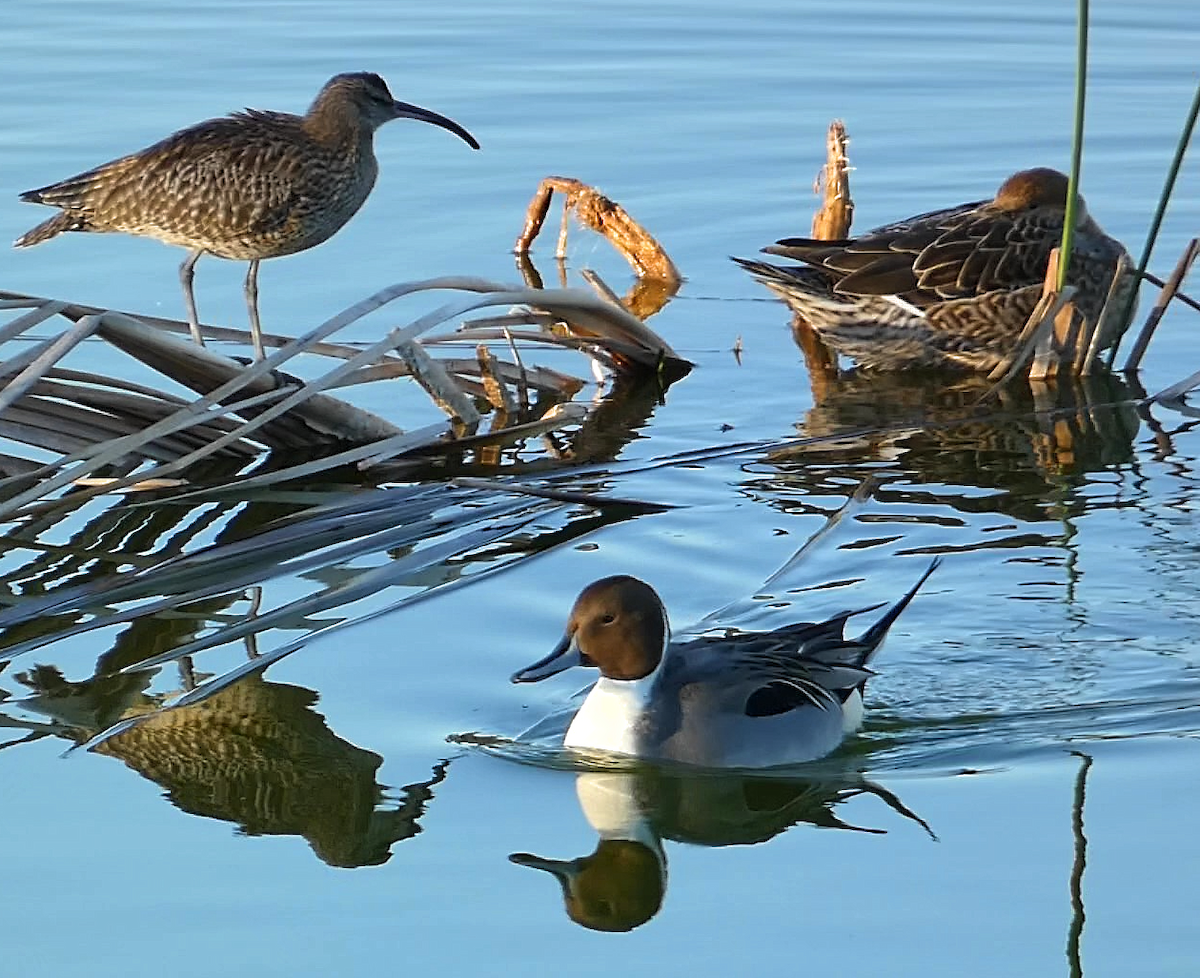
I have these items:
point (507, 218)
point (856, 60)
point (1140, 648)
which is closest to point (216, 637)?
point (1140, 648)

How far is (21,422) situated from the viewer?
7.70 meters

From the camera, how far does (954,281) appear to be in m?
9.88

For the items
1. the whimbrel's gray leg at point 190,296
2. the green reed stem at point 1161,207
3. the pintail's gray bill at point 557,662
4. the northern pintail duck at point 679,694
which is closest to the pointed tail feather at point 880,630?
the northern pintail duck at point 679,694

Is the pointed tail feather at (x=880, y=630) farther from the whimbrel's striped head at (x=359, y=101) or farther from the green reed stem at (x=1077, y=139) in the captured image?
the whimbrel's striped head at (x=359, y=101)

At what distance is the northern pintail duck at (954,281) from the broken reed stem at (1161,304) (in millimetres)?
206

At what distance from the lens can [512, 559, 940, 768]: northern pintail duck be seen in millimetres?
Answer: 6012

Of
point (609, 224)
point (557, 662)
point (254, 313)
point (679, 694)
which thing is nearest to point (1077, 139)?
point (679, 694)

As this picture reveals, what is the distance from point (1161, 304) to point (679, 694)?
13.6ft

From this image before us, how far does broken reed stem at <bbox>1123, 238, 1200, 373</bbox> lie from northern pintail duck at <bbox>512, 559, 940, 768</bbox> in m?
3.74

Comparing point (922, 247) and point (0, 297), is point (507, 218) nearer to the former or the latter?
point (922, 247)

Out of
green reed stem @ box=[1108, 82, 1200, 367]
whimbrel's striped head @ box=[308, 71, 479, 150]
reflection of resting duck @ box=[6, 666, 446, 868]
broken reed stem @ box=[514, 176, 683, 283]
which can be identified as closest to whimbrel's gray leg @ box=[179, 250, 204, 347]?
whimbrel's striped head @ box=[308, 71, 479, 150]

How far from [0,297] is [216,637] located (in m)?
1.70

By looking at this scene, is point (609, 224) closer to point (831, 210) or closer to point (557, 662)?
point (831, 210)

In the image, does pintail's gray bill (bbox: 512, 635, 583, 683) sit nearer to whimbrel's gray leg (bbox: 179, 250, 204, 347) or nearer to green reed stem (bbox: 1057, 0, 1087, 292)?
green reed stem (bbox: 1057, 0, 1087, 292)
